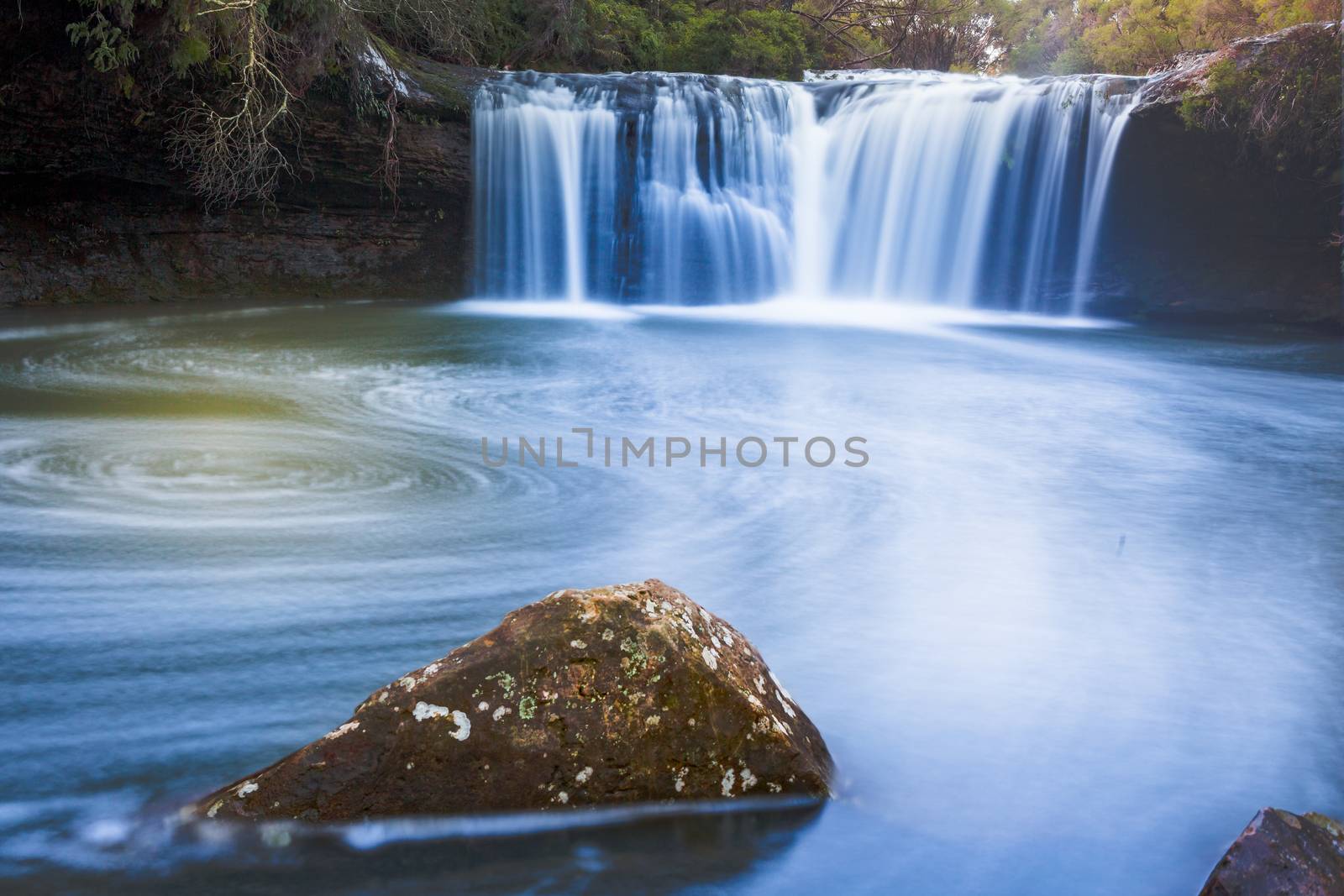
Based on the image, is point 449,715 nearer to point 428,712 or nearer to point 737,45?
point 428,712

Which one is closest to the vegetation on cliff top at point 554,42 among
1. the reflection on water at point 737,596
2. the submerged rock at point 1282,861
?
the reflection on water at point 737,596

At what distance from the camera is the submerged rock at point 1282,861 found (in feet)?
6.33

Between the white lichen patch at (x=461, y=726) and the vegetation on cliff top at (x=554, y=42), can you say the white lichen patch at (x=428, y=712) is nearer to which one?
the white lichen patch at (x=461, y=726)

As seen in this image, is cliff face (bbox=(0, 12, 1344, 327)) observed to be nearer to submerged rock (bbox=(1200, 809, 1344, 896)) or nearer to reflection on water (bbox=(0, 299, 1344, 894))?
reflection on water (bbox=(0, 299, 1344, 894))

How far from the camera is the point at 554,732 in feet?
7.52

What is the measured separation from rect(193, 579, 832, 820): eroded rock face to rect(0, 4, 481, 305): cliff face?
11.0m

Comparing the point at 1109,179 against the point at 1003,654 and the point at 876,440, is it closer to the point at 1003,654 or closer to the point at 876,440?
the point at 876,440

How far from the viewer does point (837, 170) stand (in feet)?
49.2

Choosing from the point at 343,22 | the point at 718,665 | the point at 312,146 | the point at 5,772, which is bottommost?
the point at 5,772

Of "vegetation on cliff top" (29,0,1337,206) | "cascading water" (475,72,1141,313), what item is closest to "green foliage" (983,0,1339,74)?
"vegetation on cliff top" (29,0,1337,206)

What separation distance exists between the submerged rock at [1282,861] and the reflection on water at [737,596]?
0.29 meters

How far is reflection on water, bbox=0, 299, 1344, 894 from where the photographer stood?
2.29 meters

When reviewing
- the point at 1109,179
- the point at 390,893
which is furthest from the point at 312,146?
the point at 390,893

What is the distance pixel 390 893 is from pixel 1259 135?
1364cm
